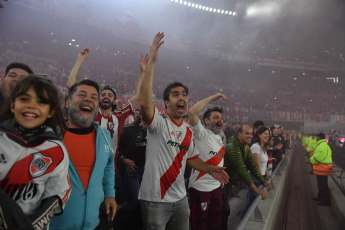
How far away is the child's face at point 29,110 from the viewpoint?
1167 mm

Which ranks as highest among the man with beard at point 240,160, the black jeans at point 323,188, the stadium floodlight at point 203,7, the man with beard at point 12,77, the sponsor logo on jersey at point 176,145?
the stadium floodlight at point 203,7

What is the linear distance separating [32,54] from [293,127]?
34.0m

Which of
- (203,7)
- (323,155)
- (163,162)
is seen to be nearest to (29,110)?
(163,162)

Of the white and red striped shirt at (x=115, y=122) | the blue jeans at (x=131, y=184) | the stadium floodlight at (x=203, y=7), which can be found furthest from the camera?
the stadium floodlight at (x=203, y=7)

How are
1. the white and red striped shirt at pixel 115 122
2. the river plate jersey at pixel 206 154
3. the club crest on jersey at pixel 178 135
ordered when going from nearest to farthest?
the club crest on jersey at pixel 178 135, the river plate jersey at pixel 206 154, the white and red striped shirt at pixel 115 122

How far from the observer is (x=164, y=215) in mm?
2053

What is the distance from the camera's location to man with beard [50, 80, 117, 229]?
1.53m

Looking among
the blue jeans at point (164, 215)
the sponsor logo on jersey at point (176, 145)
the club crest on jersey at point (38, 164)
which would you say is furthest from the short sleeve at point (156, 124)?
the club crest on jersey at point (38, 164)

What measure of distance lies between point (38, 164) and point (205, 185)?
212 centimetres

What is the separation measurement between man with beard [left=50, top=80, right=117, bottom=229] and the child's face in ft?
1.43

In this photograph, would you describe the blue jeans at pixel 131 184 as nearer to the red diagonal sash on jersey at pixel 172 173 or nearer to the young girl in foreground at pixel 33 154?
the red diagonal sash on jersey at pixel 172 173

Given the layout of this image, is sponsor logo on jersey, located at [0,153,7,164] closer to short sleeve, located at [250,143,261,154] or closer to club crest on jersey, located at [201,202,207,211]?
club crest on jersey, located at [201,202,207,211]

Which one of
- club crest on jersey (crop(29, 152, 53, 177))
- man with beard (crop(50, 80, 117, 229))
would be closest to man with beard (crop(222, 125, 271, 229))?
man with beard (crop(50, 80, 117, 229))

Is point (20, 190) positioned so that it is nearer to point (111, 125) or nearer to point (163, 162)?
point (163, 162)
